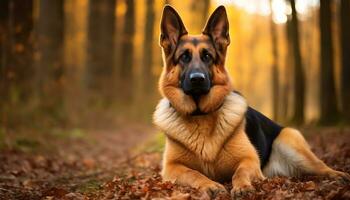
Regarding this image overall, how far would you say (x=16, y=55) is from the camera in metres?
11.9

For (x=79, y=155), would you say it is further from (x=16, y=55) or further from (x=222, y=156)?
(x=222, y=156)

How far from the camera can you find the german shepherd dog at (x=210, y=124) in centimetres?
587

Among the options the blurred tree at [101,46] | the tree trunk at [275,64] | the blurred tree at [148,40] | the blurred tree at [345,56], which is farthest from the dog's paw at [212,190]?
the blurred tree at [148,40]

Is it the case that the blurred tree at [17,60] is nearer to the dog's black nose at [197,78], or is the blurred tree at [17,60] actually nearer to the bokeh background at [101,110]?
the bokeh background at [101,110]

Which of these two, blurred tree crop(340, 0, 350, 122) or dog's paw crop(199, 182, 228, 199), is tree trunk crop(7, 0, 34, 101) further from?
blurred tree crop(340, 0, 350, 122)

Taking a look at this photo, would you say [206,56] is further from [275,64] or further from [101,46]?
[275,64]

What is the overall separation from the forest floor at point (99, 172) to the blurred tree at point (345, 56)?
2.09 metres

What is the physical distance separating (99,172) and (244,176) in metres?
3.25

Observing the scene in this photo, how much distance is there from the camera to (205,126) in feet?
20.0

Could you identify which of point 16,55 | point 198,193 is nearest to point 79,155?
point 16,55

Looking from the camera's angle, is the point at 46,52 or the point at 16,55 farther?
the point at 46,52

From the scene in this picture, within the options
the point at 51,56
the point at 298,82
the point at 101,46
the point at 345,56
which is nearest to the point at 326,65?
the point at 345,56

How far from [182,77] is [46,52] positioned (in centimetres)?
909

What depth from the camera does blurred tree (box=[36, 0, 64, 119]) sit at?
45.5ft
